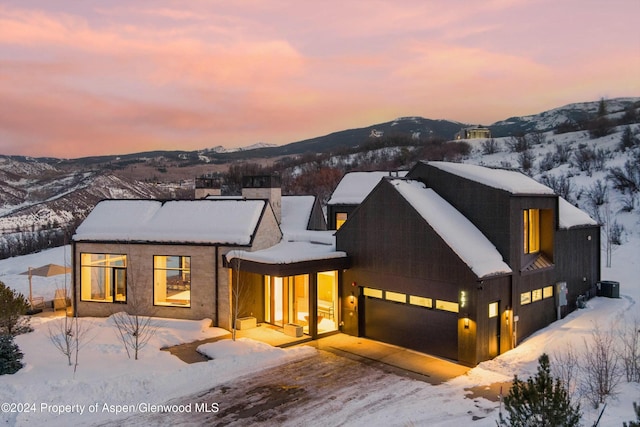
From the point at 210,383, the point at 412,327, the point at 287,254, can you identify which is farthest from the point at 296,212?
the point at 210,383

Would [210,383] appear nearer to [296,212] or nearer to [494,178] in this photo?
[494,178]

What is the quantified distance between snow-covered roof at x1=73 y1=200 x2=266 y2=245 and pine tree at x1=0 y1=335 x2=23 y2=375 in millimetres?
7173

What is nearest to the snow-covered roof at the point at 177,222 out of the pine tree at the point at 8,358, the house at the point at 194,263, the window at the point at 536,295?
the house at the point at 194,263

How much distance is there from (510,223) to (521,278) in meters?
1.96

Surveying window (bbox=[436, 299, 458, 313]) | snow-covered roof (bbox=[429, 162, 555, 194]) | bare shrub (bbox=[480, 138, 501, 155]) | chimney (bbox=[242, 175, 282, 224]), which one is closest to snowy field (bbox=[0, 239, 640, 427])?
window (bbox=[436, 299, 458, 313])

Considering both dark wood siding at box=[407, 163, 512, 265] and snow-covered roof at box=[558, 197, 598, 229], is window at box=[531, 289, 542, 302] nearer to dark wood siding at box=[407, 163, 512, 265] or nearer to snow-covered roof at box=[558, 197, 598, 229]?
dark wood siding at box=[407, 163, 512, 265]

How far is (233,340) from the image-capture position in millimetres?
16578

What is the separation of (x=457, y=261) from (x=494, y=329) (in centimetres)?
255

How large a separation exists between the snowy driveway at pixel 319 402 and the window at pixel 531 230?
6.86 meters

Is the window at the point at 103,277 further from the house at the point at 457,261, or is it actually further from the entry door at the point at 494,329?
the entry door at the point at 494,329

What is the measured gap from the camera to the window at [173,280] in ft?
64.1

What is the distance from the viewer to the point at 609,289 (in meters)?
21.2

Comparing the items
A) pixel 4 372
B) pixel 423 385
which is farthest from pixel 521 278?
pixel 4 372

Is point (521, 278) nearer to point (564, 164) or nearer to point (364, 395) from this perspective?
point (364, 395)
